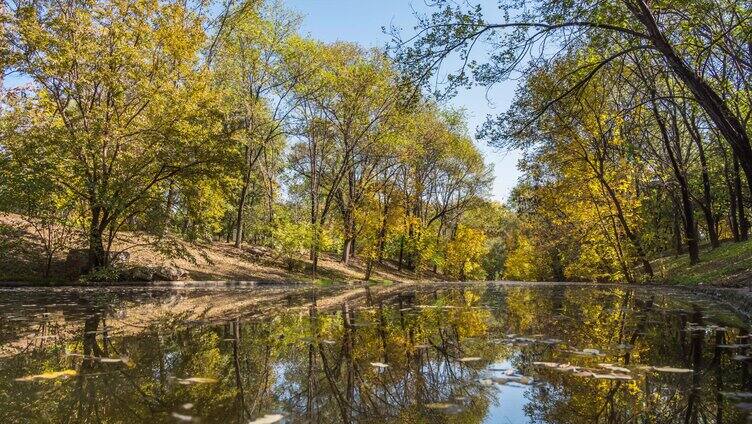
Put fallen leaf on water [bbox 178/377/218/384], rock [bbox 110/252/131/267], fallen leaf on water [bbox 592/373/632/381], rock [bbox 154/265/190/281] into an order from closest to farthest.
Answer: fallen leaf on water [bbox 178/377/218/384] → fallen leaf on water [bbox 592/373/632/381] → rock [bbox 110/252/131/267] → rock [bbox 154/265/190/281]

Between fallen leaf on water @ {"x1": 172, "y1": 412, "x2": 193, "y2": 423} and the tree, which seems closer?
→ fallen leaf on water @ {"x1": 172, "y1": 412, "x2": 193, "y2": 423}

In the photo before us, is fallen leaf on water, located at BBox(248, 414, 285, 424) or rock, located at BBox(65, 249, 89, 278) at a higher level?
rock, located at BBox(65, 249, 89, 278)

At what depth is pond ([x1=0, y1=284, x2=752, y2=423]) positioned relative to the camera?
3.04 m

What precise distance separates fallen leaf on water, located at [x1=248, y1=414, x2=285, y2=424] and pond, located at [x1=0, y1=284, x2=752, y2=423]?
12 millimetres

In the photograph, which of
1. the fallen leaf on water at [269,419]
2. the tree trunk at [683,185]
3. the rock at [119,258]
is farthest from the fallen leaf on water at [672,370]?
the tree trunk at [683,185]

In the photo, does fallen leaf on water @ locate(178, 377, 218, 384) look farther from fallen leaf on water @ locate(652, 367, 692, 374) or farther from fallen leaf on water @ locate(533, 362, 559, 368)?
fallen leaf on water @ locate(652, 367, 692, 374)

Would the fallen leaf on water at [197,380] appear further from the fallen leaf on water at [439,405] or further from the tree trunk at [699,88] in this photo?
the tree trunk at [699,88]

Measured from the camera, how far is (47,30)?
15781mm

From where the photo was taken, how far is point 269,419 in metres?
2.86

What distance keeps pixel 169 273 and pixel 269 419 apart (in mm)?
17824

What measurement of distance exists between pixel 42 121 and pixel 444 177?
3452 centimetres

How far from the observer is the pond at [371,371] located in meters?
3.04

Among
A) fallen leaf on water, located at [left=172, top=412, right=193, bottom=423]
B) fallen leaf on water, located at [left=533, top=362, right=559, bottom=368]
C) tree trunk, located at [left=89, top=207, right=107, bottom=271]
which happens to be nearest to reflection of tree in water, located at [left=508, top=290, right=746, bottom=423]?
fallen leaf on water, located at [left=533, top=362, right=559, bottom=368]

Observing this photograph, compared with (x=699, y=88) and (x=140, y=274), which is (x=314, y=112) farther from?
(x=699, y=88)
